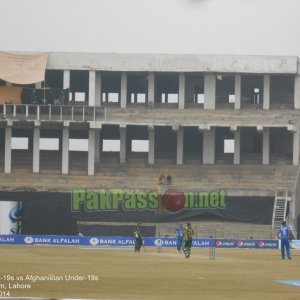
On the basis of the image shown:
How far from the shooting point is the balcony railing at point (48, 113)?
85.1m

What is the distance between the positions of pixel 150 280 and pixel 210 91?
57.3m

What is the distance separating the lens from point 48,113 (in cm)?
8544

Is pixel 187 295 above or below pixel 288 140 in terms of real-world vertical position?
below

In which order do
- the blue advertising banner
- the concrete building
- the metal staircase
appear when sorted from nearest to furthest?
the blue advertising banner
the metal staircase
the concrete building

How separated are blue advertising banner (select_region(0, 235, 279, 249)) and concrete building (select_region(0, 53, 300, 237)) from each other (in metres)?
10.2

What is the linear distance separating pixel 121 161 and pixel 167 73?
8492 millimetres

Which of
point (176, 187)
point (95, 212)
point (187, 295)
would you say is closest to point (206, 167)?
point (176, 187)

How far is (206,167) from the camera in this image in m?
86.2

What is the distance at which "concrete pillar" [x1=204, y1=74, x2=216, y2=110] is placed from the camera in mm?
88500

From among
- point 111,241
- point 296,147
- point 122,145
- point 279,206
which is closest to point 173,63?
point 122,145

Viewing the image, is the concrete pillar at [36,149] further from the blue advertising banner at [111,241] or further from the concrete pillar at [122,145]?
the blue advertising banner at [111,241]

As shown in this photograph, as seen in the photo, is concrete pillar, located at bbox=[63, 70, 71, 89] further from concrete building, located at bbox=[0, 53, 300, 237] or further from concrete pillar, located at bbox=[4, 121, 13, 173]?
concrete pillar, located at bbox=[4, 121, 13, 173]

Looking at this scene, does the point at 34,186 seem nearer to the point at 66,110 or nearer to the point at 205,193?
the point at 66,110

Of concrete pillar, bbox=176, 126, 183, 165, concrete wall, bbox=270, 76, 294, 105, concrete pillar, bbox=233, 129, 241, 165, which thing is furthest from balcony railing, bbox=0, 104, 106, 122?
concrete wall, bbox=270, 76, 294, 105
